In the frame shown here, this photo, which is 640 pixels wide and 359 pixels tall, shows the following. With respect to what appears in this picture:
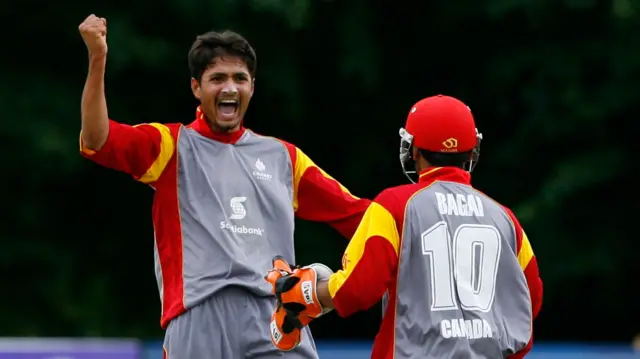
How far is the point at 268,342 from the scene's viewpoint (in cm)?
547

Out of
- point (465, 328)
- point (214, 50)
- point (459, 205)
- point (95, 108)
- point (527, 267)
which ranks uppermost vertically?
point (214, 50)

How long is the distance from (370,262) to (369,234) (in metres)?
0.11

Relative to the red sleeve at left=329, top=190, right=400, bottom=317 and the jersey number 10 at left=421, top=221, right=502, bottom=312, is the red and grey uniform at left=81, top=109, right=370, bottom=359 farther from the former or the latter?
the jersey number 10 at left=421, top=221, right=502, bottom=312

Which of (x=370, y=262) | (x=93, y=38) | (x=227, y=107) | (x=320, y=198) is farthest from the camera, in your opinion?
(x=320, y=198)

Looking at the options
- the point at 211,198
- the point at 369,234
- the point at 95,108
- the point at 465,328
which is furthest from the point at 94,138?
the point at 465,328

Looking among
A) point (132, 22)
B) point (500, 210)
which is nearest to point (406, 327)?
point (500, 210)

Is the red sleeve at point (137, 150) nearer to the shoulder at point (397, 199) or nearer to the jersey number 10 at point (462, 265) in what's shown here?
the shoulder at point (397, 199)

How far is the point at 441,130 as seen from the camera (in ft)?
16.6

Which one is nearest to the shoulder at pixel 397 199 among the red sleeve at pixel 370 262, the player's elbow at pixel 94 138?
the red sleeve at pixel 370 262

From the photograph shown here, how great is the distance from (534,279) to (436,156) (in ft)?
2.06

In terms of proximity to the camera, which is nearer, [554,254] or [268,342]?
[268,342]

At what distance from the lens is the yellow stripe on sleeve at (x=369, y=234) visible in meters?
4.80

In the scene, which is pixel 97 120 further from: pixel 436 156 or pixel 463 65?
pixel 463 65

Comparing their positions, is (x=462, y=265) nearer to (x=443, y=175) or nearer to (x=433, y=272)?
(x=433, y=272)
